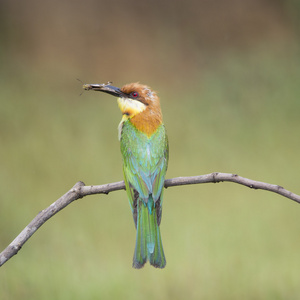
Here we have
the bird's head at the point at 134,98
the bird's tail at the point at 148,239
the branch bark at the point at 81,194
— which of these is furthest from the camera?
the bird's head at the point at 134,98

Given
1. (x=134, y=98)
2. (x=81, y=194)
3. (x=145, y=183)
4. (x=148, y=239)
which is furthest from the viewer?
(x=134, y=98)

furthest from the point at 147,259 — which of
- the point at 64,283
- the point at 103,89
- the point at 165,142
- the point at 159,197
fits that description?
the point at 64,283

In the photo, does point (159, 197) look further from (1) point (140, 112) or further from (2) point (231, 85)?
(2) point (231, 85)

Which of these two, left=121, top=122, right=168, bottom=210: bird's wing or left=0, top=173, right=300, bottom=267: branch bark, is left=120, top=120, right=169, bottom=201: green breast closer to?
left=121, top=122, right=168, bottom=210: bird's wing

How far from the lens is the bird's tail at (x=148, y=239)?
142cm

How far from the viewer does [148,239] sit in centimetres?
150

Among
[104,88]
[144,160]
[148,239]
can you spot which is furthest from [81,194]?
[104,88]

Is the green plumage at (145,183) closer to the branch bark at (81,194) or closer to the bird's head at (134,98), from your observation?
the bird's head at (134,98)

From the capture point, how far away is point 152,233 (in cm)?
153

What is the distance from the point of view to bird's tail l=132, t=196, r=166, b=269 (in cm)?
142

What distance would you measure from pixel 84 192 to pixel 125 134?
47 centimetres

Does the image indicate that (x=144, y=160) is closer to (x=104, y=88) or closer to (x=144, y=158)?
(x=144, y=158)

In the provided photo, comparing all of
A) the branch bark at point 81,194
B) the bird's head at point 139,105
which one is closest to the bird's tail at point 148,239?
the branch bark at point 81,194

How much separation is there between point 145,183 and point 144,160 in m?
0.11
